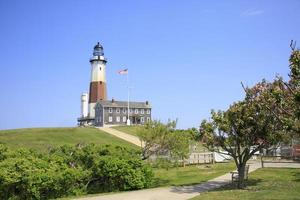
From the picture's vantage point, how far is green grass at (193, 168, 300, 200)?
15.8m

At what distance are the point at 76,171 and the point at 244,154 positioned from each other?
8579mm

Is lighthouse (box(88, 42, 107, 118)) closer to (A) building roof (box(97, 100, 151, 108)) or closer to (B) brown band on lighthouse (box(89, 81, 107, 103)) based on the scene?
(B) brown band on lighthouse (box(89, 81, 107, 103))

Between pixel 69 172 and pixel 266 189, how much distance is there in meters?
9.12

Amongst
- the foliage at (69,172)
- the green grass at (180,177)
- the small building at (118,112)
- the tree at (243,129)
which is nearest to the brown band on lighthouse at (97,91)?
the small building at (118,112)

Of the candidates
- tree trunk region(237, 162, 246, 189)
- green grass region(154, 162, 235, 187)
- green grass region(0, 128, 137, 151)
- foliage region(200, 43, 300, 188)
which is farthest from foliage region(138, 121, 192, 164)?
green grass region(0, 128, 137, 151)

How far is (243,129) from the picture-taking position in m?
19.6

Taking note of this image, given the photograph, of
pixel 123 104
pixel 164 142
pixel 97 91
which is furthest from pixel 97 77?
pixel 164 142

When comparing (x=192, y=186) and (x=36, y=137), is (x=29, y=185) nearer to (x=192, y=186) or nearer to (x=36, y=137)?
(x=192, y=186)

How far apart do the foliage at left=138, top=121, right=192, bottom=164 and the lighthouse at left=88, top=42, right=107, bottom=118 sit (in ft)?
211

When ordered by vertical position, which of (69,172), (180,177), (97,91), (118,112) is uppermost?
(97,91)

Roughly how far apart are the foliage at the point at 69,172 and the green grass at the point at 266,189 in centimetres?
460

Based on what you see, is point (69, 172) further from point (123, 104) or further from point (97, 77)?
point (123, 104)

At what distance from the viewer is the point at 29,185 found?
17328 mm

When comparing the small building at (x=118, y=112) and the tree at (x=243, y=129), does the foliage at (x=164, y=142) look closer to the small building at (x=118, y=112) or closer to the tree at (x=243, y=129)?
the tree at (x=243, y=129)
